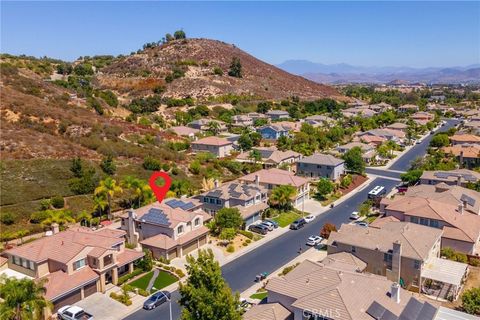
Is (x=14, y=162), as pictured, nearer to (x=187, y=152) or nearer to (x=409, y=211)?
(x=187, y=152)

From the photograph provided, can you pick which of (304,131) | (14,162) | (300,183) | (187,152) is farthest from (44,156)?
(304,131)

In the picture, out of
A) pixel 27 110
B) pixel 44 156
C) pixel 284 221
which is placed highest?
pixel 27 110

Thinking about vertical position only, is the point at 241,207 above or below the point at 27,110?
below

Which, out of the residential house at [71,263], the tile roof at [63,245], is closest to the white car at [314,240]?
the residential house at [71,263]

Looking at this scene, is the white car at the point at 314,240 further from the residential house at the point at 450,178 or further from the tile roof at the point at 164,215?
the residential house at the point at 450,178

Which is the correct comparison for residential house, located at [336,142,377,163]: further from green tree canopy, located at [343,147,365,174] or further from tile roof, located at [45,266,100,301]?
tile roof, located at [45,266,100,301]

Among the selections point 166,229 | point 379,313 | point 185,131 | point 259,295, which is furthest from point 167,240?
point 185,131

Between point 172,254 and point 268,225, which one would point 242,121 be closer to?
point 268,225
